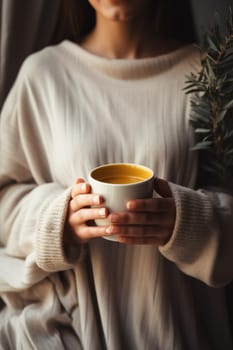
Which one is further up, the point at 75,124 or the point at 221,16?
the point at 221,16

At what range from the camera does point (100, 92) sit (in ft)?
3.18

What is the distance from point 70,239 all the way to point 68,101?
0.81 feet

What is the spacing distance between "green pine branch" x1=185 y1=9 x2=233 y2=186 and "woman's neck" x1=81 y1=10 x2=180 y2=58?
4.7 inches

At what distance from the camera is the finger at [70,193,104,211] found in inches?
29.4

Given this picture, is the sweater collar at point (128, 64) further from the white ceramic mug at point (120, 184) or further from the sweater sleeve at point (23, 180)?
the white ceramic mug at point (120, 184)

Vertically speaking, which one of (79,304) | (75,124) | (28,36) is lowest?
(79,304)

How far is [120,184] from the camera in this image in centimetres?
74

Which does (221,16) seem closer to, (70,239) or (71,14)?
(71,14)

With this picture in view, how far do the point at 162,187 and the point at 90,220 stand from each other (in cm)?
13

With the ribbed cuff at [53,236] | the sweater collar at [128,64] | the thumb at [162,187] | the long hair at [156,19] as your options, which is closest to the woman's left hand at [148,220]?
the thumb at [162,187]

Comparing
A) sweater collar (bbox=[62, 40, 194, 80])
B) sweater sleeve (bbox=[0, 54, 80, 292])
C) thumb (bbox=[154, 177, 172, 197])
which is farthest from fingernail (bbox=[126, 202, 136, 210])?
sweater collar (bbox=[62, 40, 194, 80])

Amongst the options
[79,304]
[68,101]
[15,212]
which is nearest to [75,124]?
[68,101]

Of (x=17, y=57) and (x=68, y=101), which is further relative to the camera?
(x=17, y=57)

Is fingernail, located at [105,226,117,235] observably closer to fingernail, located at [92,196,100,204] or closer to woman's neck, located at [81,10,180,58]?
fingernail, located at [92,196,100,204]
